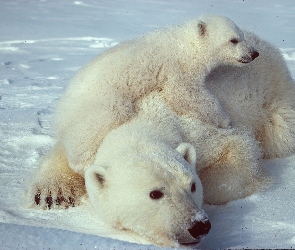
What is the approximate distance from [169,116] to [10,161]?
4.46 feet

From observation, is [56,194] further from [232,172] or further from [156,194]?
[232,172]

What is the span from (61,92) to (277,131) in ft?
10.5

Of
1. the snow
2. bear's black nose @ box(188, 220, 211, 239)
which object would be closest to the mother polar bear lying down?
bear's black nose @ box(188, 220, 211, 239)

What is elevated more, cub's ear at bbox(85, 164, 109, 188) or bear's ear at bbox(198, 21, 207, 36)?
bear's ear at bbox(198, 21, 207, 36)

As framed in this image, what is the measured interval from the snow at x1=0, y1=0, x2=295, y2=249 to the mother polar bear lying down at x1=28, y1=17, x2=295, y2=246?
0.15 metres

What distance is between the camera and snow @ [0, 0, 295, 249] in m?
2.55

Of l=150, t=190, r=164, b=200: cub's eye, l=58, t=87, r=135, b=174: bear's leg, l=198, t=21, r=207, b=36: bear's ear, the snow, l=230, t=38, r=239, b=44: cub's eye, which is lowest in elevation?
the snow

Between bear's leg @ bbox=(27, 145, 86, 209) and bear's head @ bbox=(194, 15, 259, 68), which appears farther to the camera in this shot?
bear's head @ bbox=(194, 15, 259, 68)

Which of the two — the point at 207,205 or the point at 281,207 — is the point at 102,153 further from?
the point at 281,207

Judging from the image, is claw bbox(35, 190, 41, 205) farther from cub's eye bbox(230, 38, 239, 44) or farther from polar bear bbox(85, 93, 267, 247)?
cub's eye bbox(230, 38, 239, 44)

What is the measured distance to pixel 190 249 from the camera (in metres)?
2.47

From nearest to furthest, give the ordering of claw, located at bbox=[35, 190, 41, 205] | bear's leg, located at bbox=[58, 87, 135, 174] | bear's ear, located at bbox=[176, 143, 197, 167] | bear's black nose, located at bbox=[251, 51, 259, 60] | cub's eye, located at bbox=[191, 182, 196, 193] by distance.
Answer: cub's eye, located at bbox=[191, 182, 196, 193] → bear's ear, located at bbox=[176, 143, 197, 167] → claw, located at bbox=[35, 190, 41, 205] → bear's leg, located at bbox=[58, 87, 135, 174] → bear's black nose, located at bbox=[251, 51, 259, 60]

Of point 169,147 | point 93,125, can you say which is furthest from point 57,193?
point 169,147

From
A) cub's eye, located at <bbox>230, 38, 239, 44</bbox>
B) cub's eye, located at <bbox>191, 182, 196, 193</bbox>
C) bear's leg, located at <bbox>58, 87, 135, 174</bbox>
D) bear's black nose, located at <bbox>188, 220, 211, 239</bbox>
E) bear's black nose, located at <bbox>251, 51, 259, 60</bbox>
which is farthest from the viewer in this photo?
cub's eye, located at <bbox>230, 38, 239, 44</bbox>
